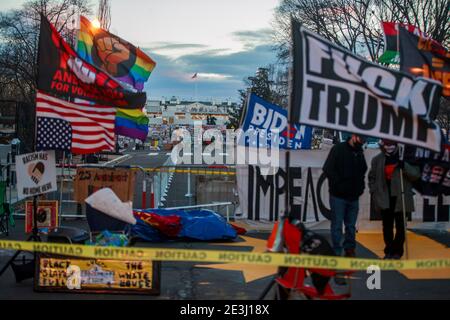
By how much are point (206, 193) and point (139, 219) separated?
4446mm

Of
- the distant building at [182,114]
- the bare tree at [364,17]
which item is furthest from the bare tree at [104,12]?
the distant building at [182,114]

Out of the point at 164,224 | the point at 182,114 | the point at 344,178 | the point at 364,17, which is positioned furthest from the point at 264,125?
the point at 182,114

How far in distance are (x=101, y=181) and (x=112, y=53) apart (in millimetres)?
3294

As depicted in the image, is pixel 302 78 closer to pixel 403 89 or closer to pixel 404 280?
pixel 403 89

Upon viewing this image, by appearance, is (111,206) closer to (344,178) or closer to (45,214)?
(344,178)

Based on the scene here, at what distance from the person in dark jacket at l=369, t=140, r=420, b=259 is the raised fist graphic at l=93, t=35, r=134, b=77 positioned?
15.5ft

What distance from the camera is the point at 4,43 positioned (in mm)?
47688

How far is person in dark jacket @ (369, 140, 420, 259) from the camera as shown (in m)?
9.02

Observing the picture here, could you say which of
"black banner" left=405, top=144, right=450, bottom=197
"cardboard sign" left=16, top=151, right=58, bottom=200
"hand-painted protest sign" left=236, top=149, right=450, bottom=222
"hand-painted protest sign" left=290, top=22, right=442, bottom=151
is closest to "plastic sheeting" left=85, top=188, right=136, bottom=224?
"cardboard sign" left=16, top=151, right=58, bottom=200

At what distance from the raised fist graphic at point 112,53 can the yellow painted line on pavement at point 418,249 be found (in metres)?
5.30

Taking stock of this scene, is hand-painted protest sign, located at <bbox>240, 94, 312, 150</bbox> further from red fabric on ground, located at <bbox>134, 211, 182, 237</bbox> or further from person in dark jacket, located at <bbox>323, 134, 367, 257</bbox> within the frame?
person in dark jacket, located at <bbox>323, 134, 367, 257</bbox>

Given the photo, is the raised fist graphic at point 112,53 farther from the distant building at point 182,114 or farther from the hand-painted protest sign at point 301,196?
the distant building at point 182,114

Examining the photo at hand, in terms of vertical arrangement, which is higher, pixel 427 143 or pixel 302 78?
pixel 302 78

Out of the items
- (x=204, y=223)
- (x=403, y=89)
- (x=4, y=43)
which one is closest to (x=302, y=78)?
(x=403, y=89)
